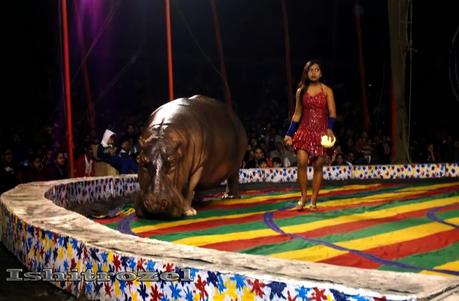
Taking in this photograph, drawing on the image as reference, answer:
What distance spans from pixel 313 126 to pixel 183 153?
1380 mm

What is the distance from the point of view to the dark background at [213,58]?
48.8ft

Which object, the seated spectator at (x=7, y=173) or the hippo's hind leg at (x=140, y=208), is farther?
the seated spectator at (x=7, y=173)

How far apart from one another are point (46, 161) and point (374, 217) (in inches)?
208

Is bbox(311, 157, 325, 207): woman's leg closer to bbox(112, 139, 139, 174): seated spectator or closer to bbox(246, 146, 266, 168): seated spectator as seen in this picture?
bbox(112, 139, 139, 174): seated spectator

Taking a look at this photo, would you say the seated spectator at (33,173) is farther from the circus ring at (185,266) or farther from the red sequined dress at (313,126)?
the red sequined dress at (313,126)

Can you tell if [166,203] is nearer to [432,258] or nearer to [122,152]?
[432,258]

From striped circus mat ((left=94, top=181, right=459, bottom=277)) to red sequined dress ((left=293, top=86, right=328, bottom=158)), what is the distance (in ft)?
2.10

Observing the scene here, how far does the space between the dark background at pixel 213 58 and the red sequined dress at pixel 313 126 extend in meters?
7.76

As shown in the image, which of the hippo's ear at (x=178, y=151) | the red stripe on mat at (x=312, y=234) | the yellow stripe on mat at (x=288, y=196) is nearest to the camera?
the red stripe on mat at (x=312, y=234)

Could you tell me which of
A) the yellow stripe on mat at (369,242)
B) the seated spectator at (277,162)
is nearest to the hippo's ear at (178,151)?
the yellow stripe on mat at (369,242)

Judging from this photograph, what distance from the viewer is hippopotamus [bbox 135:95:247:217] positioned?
16.7ft

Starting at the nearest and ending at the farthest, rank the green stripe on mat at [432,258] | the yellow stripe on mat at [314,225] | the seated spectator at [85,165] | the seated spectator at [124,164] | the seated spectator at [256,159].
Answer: the green stripe on mat at [432,258]
the yellow stripe on mat at [314,225]
the seated spectator at [124,164]
the seated spectator at [85,165]
the seated spectator at [256,159]

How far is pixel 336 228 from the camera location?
15.4 feet

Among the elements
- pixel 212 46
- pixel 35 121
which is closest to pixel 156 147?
pixel 35 121
